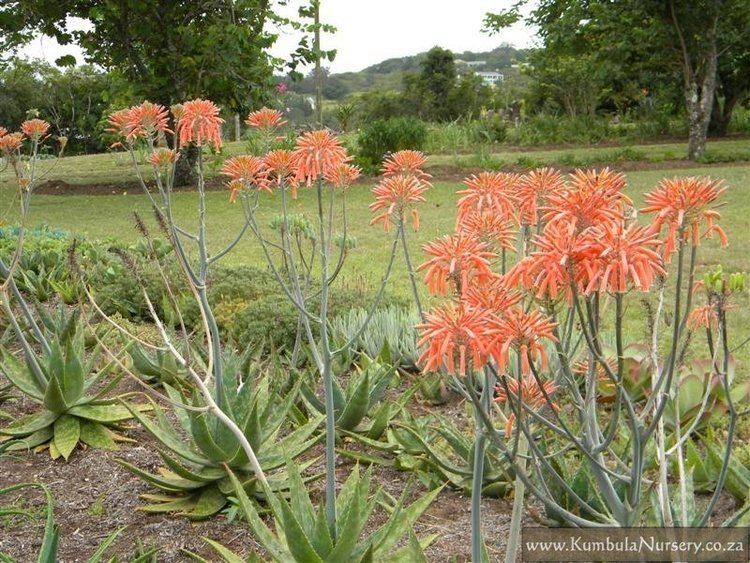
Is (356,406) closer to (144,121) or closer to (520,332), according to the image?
(144,121)

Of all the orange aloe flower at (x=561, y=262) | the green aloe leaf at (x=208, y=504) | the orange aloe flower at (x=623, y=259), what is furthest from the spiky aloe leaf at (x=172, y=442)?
the orange aloe flower at (x=623, y=259)

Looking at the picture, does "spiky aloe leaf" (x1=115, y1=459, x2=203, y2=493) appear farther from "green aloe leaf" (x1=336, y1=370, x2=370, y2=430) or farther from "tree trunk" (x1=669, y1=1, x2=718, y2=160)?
"tree trunk" (x1=669, y1=1, x2=718, y2=160)

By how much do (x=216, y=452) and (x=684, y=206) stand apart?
2.09 meters

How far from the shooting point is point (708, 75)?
52.0 ft

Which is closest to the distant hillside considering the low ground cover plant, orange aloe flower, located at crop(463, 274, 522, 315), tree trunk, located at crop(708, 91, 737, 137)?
tree trunk, located at crop(708, 91, 737, 137)

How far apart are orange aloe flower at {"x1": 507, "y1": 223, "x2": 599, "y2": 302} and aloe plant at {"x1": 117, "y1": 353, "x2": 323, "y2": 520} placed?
5.54 feet

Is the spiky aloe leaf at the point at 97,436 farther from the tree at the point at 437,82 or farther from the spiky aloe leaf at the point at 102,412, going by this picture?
the tree at the point at 437,82

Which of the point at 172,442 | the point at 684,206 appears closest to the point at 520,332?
the point at 684,206

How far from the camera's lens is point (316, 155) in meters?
2.32

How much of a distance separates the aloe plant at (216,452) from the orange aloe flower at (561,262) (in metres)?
1.69

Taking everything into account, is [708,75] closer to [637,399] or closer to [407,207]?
[637,399]

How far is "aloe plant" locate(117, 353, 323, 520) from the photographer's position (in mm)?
2951

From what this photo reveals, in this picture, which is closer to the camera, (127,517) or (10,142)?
(127,517)

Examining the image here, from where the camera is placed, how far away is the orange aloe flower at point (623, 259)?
4.20 feet
